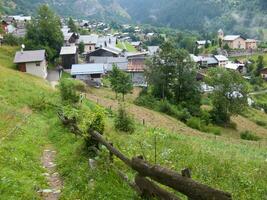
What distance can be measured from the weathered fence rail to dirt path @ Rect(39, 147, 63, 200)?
2.64 meters

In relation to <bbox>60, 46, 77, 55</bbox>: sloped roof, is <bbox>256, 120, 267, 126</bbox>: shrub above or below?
below

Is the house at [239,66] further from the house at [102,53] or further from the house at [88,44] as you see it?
the house at [88,44]

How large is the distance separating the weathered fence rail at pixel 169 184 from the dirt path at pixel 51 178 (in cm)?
264

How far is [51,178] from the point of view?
1307 centimetres

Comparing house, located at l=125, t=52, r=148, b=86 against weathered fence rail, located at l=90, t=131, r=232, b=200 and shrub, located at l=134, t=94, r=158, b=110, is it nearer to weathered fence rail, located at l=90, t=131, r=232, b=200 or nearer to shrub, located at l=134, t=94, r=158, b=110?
shrub, located at l=134, t=94, r=158, b=110

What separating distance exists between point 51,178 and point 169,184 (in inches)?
253

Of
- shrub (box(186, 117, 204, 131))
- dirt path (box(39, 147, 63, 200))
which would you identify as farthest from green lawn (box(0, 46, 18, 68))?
dirt path (box(39, 147, 63, 200))

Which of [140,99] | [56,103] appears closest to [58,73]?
[140,99]

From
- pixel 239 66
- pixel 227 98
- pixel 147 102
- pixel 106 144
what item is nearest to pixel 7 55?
pixel 147 102

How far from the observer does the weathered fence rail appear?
266 inches

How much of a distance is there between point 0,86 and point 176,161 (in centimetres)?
2541

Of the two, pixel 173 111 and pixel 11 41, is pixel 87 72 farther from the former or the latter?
pixel 173 111

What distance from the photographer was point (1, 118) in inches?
908

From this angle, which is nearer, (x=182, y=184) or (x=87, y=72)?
(x=182, y=184)
